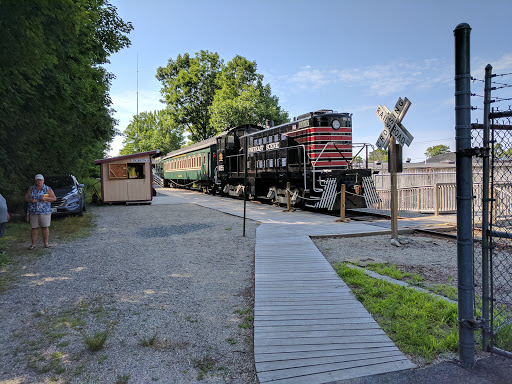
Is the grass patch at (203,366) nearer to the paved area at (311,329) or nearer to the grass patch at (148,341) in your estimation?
the paved area at (311,329)

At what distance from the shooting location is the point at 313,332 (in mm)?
3682

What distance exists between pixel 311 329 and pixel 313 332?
7 centimetres

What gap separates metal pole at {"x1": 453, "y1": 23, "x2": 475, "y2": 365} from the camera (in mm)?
2926

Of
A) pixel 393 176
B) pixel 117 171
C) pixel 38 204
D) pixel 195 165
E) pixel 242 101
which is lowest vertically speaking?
pixel 38 204

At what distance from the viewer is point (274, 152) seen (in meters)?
16.4

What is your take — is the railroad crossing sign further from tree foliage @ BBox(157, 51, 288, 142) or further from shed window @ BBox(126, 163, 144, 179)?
tree foliage @ BBox(157, 51, 288, 142)

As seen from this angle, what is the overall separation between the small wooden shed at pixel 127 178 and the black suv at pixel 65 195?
4753 mm

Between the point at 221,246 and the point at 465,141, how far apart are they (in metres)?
6.05

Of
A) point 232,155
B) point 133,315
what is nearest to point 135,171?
point 232,155

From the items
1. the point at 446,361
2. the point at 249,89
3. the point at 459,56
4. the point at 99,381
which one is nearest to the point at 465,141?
the point at 459,56

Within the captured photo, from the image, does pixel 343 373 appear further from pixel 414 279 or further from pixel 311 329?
pixel 414 279

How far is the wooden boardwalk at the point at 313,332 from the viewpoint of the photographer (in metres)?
3.03

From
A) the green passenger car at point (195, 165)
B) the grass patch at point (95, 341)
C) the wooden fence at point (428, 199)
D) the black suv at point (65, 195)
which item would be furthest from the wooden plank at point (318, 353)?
the green passenger car at point (195, 165)

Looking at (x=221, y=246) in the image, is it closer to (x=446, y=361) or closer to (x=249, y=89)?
(x=446, y=361)
